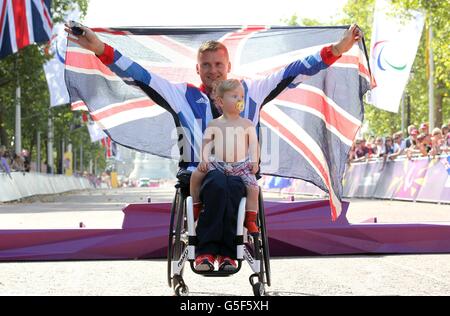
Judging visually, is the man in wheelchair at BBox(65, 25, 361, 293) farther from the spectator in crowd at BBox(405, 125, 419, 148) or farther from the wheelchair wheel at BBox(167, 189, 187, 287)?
the spectator in crowd at BBox(405, 125, 419, 148)

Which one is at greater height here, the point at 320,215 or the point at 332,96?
the point at 332,96

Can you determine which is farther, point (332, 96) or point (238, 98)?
point (332, 96)

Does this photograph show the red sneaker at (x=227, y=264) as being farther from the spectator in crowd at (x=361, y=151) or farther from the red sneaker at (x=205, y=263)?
the spectator in crowd at (x=361, y=151)

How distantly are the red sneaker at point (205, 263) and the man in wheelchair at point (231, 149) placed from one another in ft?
1.03

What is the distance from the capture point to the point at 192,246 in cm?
636

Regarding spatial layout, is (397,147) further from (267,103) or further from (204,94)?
(204,94)

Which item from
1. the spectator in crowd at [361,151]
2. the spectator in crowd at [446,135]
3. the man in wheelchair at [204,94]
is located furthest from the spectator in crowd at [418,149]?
the man in wheelchair at [204,94]

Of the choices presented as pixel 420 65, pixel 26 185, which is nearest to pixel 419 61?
pixel 420 65

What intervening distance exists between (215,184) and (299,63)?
4.38 ft

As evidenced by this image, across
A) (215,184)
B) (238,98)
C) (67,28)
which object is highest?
(67,28)
